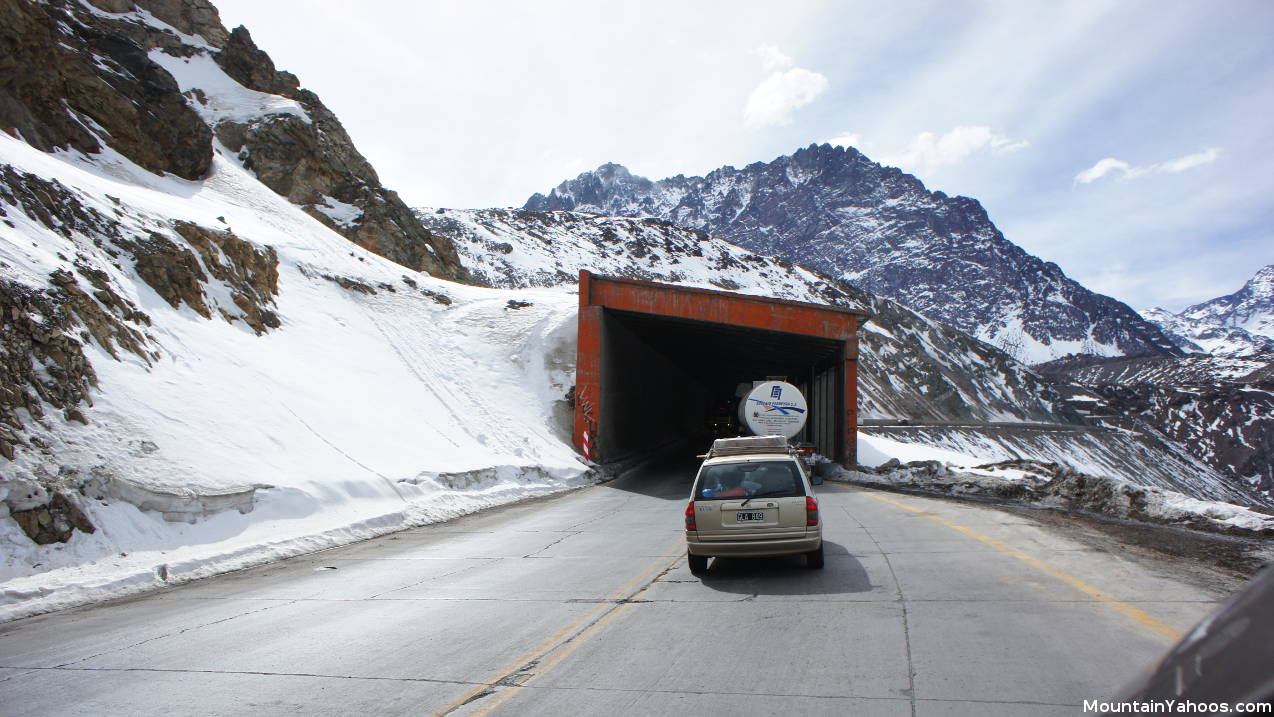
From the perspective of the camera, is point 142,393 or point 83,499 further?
point 142,393

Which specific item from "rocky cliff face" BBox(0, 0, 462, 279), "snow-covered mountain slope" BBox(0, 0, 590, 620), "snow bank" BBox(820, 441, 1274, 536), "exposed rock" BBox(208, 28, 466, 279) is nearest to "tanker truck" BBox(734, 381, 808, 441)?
"snow bank" BBox(820, 441, 1274, 536)

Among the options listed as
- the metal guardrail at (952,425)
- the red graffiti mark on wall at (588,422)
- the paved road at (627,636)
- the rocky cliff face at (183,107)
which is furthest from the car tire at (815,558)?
the metal guardrail at (952,425)

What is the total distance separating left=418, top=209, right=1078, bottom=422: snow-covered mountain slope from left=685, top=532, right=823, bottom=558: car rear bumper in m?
72.8

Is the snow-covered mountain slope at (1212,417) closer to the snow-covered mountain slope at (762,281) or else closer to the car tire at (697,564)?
the snow-covered mountain slope at (762,281)

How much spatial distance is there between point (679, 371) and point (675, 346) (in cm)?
959

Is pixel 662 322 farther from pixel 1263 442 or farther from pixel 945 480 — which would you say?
pixel 1263 442

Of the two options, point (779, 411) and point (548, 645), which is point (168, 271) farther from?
point (548, 645)

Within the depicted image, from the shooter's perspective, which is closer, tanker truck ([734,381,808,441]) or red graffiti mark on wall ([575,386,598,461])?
tanker truck ([734,381,808,441])

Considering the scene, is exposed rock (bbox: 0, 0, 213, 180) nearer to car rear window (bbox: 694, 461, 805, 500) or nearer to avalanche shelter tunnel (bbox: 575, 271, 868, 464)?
avalanche shelter tunnel (bbox: 575, 271, 868, 464)

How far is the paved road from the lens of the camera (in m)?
4.89

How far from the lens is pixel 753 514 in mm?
8898

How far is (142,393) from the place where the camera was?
44.4ft

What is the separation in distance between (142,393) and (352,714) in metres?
11.4

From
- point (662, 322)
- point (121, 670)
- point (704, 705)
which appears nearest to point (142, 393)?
point (121, 670)
